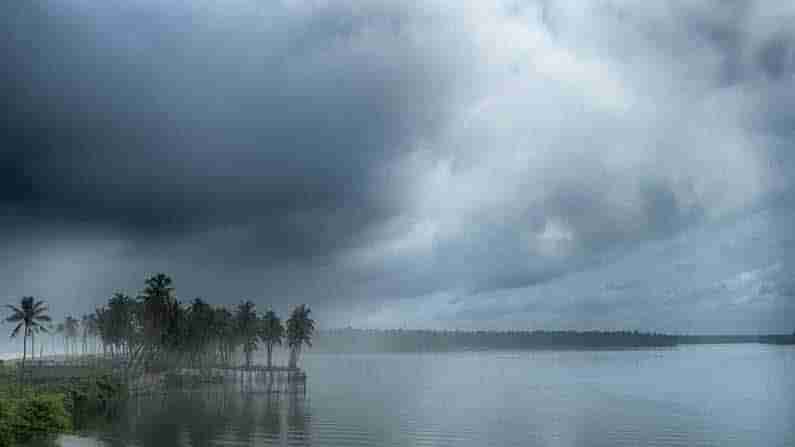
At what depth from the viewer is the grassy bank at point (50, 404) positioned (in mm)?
70875

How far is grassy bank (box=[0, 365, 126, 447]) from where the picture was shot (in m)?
70.9

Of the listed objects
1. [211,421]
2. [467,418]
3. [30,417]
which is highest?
[30,417]

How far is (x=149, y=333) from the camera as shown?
141 metres

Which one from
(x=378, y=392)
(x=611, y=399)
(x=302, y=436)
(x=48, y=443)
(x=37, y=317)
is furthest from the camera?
(x=378, y=392)

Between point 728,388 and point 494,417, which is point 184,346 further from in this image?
point 728,388

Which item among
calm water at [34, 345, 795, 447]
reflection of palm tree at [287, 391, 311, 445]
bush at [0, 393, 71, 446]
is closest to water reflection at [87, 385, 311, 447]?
reflection of palm tree at [287, 391, 311, 445]

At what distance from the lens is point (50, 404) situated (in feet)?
258

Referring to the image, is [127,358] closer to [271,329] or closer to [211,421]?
[271,329]

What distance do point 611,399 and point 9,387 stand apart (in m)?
93.0

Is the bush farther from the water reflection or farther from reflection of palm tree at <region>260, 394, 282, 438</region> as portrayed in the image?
reflection of palm tree at <region>260, 394, 282, 438</region>

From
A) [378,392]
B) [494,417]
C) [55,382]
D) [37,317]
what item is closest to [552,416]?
[494,417]

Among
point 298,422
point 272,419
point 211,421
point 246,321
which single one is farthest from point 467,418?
point 246,321

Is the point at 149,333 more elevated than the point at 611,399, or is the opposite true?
the point at 149,333

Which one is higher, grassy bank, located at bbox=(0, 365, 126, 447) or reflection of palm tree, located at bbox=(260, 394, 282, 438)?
grassy bank, located at bbox=(0, 365, 126, 447)
